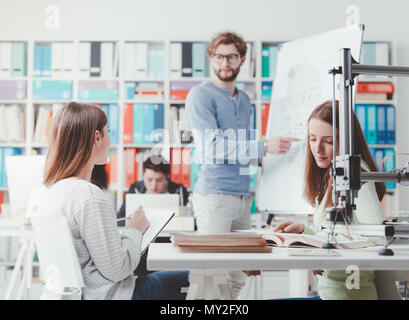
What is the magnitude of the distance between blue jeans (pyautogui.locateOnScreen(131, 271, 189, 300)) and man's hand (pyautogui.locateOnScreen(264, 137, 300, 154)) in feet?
3.38

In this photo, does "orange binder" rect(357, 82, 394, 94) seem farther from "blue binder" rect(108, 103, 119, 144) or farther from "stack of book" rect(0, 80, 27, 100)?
"stack of book" rect(0, 80, 27, 100)

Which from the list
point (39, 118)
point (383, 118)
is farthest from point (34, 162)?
point (383, 118)

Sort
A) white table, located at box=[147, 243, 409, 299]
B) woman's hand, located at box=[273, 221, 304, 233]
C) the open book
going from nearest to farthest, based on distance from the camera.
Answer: white table, located at box=[147, 243, 409, 299]
the open book
woman's hand, located at box=[273, 221, 304, 233]

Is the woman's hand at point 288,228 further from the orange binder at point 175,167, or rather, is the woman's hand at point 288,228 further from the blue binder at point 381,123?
the blue binder at point 381,123

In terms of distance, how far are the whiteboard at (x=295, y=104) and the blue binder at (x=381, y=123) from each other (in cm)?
127

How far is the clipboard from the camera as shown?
1288mm

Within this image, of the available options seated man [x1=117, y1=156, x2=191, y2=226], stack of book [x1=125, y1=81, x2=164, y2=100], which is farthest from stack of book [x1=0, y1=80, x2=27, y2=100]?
seated man [x1=117, y1=156, x2=191, y2=226]

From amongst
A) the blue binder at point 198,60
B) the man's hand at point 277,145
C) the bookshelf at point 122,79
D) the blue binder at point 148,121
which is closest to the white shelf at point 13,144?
the bookshelf at point 122,79

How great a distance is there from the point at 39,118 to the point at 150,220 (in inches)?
98.3

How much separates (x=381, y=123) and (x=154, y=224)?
8.60 ft

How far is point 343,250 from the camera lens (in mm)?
1079

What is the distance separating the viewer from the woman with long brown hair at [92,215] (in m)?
1.15

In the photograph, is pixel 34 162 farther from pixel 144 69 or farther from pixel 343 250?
pixel 343 250
